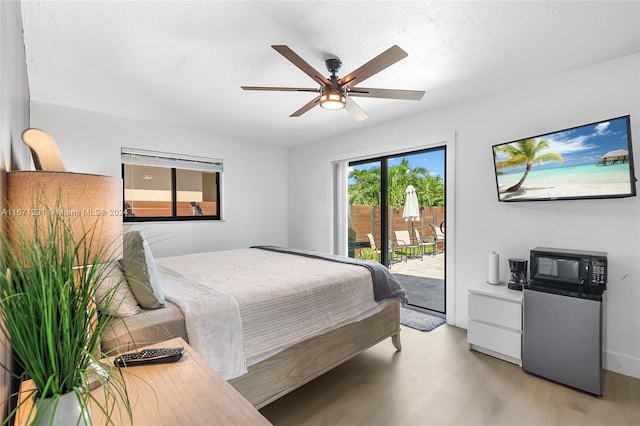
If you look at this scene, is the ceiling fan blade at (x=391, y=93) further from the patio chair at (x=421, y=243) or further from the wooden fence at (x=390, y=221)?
the patio chair at (x=421, y=243)

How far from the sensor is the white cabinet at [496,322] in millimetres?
2479

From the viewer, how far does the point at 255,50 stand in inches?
87.4

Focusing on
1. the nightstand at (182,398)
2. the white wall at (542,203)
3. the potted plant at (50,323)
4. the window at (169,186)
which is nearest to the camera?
the potted plant at (50,323)

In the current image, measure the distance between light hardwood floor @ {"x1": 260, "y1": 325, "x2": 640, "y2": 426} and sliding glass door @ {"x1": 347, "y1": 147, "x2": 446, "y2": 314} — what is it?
53.7 inches

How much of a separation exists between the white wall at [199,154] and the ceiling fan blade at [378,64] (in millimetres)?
2812


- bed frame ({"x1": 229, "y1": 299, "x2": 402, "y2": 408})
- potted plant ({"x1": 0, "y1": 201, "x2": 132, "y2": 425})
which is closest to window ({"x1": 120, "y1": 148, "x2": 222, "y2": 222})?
bed frame ({"x1": 229, "y1": 299, "x2": 402, "y2": 408})

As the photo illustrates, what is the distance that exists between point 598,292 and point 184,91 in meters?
3.79

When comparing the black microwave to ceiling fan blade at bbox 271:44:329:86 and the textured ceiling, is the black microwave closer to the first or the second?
the textured ceiling

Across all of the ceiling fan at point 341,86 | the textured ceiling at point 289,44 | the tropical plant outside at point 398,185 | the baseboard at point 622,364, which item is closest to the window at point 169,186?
the textured ceiling at point 289,44

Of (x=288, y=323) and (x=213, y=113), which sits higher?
(x=213, y=113)

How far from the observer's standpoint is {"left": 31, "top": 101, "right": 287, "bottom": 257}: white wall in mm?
3426

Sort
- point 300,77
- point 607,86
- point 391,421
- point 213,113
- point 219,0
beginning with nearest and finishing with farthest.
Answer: point 219,0
point 391,421
point 607,86
point 300,77
point 213,113

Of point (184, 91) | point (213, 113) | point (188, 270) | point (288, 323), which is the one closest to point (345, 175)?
point (213, 113)

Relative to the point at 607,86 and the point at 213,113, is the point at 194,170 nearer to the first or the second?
the point at 213,113
